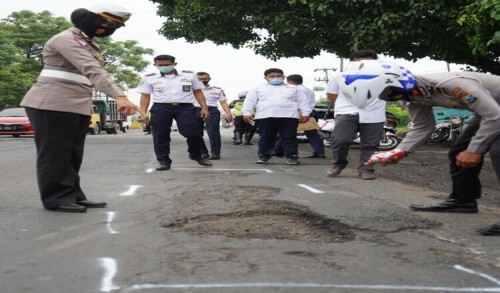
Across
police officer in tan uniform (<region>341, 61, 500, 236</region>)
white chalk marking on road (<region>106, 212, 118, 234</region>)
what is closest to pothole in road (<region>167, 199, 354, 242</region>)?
white chalk marking on road (<region>106, 212, 118, 234</region>)

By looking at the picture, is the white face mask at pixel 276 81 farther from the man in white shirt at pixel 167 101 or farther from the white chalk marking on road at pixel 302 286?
the white chalk marking on road at pixel 302 286

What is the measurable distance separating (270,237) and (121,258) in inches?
41.5

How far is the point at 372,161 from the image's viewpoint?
491 cm

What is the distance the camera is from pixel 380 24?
40.5 ft

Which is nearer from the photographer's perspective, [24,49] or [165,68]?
[165,68]

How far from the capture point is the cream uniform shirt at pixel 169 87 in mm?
9016

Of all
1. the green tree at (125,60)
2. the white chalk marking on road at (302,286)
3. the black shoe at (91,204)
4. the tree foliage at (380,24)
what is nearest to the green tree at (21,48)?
the green tree at (125,60)

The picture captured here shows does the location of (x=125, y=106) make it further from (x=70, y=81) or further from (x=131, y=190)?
(x=131, y=190)

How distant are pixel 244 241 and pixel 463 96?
187cm

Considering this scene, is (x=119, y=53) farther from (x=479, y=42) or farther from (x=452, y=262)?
(x=452, y=262)

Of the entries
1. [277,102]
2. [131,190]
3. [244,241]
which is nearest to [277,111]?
[277,102]

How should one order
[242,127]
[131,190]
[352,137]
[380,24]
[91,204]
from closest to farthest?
1. [91,204]
2. [131,190]
3. [352,137]
4. [380,24]
5. [242,127]

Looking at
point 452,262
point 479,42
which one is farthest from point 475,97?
point 479,42

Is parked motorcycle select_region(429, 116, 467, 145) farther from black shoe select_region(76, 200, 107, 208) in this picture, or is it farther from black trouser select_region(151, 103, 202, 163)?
black shoe select_region(76, 200, 107, 208)
